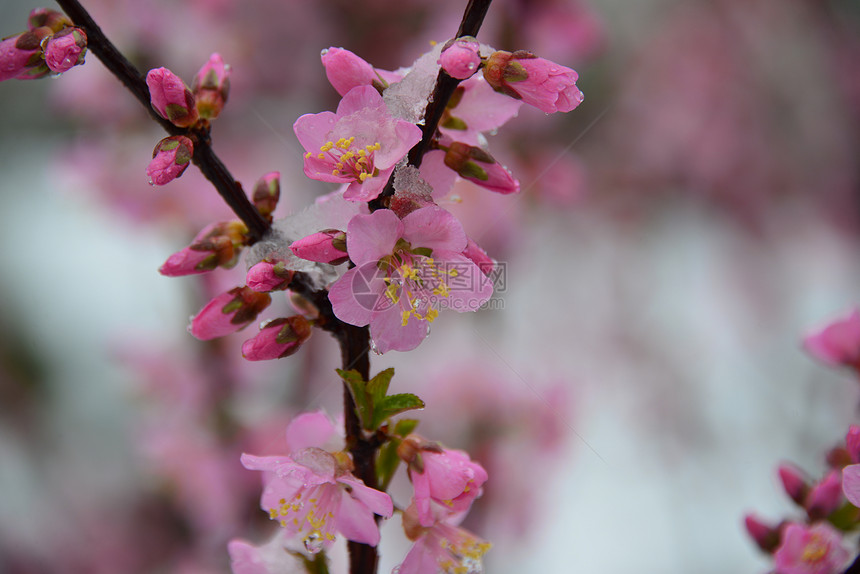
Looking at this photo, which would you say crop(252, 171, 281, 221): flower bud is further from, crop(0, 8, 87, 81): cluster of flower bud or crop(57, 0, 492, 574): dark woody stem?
crop(0, 8, 87, 81): cluster of flower bud

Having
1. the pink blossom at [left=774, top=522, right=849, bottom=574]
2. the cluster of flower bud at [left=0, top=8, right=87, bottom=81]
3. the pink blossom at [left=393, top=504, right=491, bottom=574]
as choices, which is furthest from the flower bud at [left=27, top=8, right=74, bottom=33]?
the pink blossom at [left=774, top=522, right=849, bottom=574]

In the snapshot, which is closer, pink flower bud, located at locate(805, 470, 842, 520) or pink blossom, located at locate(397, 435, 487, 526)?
pink blossom, located at locate(397, 435, 487, 526)

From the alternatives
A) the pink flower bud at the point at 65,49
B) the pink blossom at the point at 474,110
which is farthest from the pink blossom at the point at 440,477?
the pink flower bud at the point at 65,49

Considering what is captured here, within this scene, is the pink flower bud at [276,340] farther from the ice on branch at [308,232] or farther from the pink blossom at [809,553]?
the pink blossom at [809,553]

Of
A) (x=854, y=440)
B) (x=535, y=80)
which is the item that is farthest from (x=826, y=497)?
(x=535, y=80)

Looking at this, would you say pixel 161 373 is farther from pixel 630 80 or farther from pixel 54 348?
pixel 630 80

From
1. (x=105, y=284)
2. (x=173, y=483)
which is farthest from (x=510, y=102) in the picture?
(x=105, y=284)
